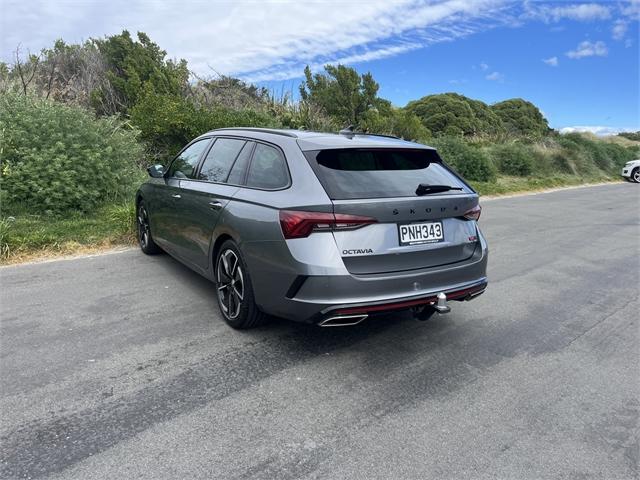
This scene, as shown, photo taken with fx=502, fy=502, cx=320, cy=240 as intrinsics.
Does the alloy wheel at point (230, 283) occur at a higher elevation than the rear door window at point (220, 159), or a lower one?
lower

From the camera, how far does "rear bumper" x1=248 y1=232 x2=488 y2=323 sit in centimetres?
324

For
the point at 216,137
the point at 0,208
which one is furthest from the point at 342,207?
the point at 0,208

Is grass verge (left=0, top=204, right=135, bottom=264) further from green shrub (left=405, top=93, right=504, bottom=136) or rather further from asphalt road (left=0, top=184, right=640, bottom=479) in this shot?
green shrub (left=405, top=93, right=504, bottom=136)

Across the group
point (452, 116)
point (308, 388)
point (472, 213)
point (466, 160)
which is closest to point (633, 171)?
point (452, 116)

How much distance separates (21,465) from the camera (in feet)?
7.86

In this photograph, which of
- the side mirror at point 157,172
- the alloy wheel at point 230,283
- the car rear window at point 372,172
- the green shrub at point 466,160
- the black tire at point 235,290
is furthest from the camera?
the green shrub at point 466,160

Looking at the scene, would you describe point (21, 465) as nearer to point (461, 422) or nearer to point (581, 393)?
point (461, 422)

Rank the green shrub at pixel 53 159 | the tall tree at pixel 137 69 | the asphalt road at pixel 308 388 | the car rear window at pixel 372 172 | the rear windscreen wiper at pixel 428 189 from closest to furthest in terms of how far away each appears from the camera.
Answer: the asphalt road at pixel 308 388 → the car rear window at pixel 372 172 → the rear windscreen wiper at pixel 428 189 → the green shrub at pixel 53 159 → the tall tree at pixel 137 69

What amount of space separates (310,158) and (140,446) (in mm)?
2122

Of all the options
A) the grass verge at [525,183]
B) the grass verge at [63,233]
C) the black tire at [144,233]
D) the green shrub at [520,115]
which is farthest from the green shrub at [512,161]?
the black tire at [144,233]

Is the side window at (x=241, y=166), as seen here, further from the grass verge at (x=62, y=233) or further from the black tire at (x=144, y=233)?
the grass verge at (x=62, y=233)

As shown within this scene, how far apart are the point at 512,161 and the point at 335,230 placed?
2002 centimetres

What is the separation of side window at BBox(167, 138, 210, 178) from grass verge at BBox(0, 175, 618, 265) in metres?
1.96

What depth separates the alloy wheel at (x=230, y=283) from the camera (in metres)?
3.94
